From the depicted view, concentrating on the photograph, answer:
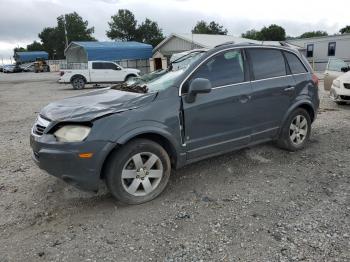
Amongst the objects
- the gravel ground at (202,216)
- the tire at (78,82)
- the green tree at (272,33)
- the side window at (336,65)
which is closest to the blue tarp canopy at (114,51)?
the tire at (78,82)

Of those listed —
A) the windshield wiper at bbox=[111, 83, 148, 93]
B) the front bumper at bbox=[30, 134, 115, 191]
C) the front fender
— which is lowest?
the front bumper at bbox=[30, 134, 115, 191]

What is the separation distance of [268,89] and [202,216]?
222cm

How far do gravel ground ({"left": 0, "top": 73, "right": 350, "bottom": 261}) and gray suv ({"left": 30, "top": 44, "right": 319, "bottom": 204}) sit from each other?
400 millimetres

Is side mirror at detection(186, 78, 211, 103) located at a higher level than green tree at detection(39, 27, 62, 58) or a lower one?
lower

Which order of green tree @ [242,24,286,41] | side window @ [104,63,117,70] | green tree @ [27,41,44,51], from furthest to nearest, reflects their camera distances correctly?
green tree @ [27,41,44,51]
green tree @ [242,24,286,41]
side window @ [104,63,117,70]

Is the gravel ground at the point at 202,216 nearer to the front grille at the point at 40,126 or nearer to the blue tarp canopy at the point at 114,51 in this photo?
the front grille at the point at 40,126

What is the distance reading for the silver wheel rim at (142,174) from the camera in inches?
144

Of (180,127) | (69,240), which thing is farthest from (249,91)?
(69,240)

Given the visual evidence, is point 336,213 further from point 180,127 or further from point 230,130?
point 180,127

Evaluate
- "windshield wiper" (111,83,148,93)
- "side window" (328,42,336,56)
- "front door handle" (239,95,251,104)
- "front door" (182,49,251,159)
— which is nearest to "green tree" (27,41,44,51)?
"side window" (328,42,336,56)

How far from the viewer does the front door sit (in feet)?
13.3

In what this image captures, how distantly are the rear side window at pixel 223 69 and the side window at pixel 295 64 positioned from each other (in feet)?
3.58

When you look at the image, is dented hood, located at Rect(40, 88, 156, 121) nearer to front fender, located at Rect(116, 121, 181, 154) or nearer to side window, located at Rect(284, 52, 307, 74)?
front fender, located at Rect(116, 121, 181, 154)

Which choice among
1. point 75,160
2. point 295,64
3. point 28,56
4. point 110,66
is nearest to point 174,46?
point 110,66
